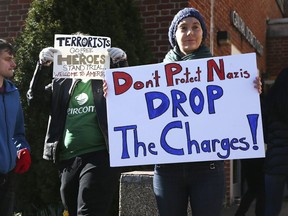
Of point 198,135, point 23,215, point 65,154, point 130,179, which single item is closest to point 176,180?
point 198,135

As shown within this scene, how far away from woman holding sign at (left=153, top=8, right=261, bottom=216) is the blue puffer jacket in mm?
1081

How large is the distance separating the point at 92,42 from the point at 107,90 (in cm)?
61

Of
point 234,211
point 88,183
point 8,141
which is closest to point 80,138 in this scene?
point 88,183

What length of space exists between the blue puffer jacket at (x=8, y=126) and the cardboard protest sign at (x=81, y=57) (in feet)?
1.13

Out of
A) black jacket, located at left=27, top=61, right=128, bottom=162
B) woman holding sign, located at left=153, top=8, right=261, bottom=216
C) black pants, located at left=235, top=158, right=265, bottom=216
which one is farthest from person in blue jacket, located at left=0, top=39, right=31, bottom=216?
black pants, located at left=235, top=158, right=265, bottom=216

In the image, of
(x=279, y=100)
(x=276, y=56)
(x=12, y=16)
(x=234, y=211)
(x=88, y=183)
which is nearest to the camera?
(x=88, y=183)

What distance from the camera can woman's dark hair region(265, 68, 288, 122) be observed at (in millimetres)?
4035

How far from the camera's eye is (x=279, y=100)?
4.05m

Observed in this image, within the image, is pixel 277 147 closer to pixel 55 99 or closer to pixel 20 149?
pixel 55 99

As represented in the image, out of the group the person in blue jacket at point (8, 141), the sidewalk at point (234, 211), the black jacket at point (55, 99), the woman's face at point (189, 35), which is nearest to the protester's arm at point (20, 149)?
the person in blue jacket at point (8, 141)

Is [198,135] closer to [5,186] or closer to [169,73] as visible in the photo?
[169,73]

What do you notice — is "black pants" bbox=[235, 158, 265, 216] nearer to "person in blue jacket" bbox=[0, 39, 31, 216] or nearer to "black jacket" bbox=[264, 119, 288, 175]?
"black jacket" bbox=[264, 119, 288, 175]

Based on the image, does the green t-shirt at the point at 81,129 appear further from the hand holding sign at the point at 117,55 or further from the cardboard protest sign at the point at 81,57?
the hand holding sign at the point at 117,55

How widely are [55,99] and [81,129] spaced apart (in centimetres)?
33
